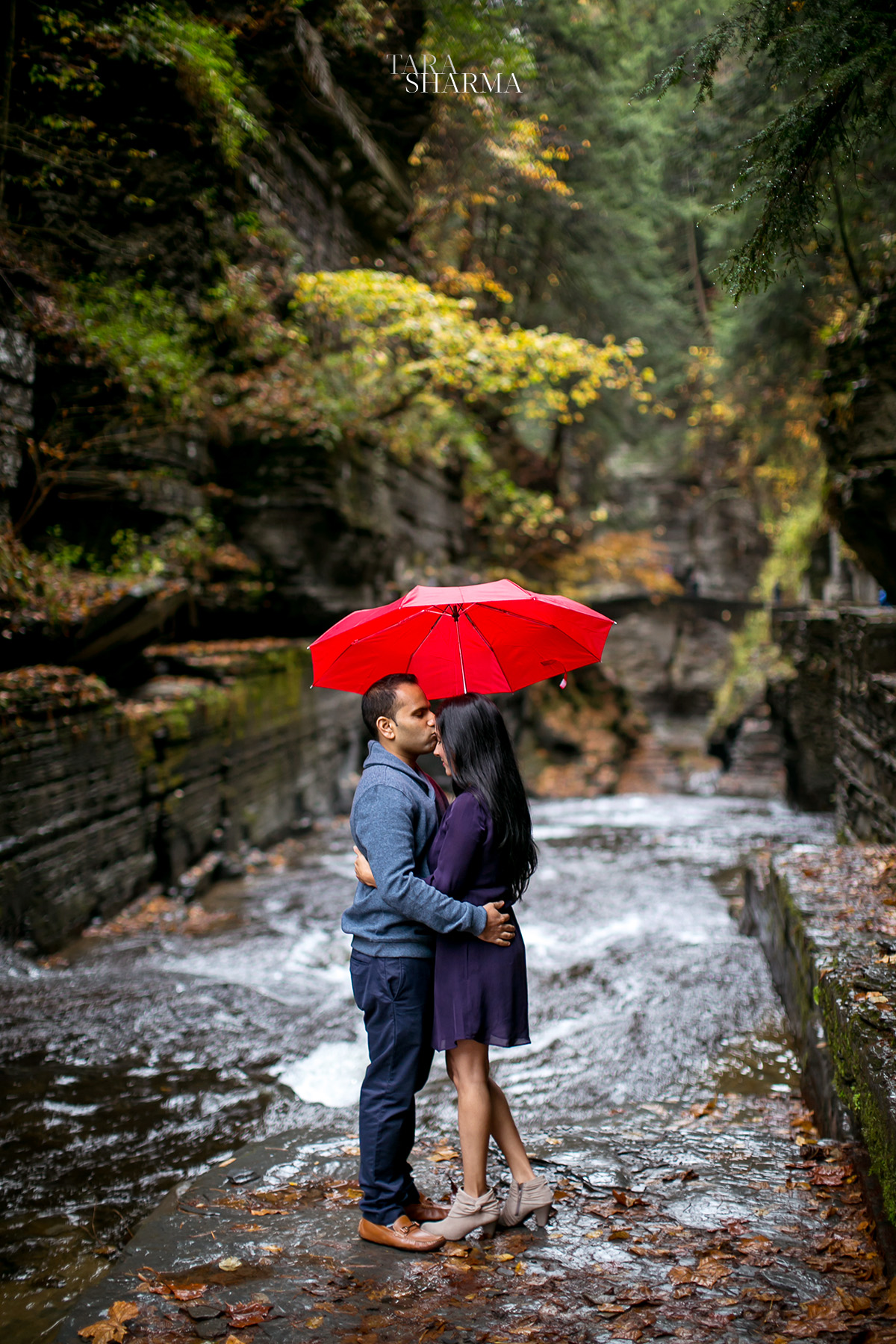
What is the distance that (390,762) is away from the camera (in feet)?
9.66

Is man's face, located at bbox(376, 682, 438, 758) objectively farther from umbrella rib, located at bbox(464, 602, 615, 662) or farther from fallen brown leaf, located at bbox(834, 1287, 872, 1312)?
fallen brown leaf, located at bbox(834, 1287, 872, 1312)

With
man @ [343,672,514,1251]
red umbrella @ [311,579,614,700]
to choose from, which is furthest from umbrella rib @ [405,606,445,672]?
man @ [343,672,514,1251]

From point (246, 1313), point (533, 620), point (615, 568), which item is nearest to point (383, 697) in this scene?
point (533, 620)

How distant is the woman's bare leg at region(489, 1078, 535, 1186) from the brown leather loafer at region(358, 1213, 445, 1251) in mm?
340

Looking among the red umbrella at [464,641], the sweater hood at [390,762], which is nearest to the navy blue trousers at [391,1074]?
the sweater hood at [390,762]

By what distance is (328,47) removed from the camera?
1318cm

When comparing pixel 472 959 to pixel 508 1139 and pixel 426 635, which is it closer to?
pixel 508 1139

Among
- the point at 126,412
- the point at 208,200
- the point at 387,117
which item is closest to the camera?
the point at 126,412

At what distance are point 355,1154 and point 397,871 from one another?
1.77m

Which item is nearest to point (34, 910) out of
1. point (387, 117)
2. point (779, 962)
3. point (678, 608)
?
point (779, 962)

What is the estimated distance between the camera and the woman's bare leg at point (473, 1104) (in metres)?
2.82

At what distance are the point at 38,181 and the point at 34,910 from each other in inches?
277

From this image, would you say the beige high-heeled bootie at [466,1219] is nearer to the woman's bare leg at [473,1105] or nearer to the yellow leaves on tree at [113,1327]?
the woman's bare leg at [473,1105]

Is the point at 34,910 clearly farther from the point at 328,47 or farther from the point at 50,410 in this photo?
the point at 328,47
